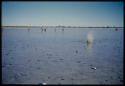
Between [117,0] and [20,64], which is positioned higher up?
[117,0]

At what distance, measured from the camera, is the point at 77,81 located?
8453 millimetres

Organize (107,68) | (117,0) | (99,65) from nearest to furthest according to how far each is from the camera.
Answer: (117,0), (107,68), (99,65)

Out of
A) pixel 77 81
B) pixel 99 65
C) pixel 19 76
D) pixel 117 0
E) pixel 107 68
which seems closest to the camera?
pixel 117 0

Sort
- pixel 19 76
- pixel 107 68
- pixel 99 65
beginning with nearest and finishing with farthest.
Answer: pixel 19 76 → pixel 107 68 → pixel 99 65

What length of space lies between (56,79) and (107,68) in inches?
161

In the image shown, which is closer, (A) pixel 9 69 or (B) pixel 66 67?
(A) pixel 9 69

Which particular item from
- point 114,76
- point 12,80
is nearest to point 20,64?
point 12,80

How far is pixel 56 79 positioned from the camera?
8.83m

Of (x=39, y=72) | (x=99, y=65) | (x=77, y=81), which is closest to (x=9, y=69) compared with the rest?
(x=39, y=72)

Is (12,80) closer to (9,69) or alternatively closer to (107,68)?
(9,69)

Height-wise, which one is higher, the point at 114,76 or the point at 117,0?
the point at 117,0

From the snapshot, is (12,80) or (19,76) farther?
(19,76)

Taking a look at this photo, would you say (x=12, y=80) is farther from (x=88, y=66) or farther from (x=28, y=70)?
(x=88, y=66)

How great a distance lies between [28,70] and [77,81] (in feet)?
12.1
